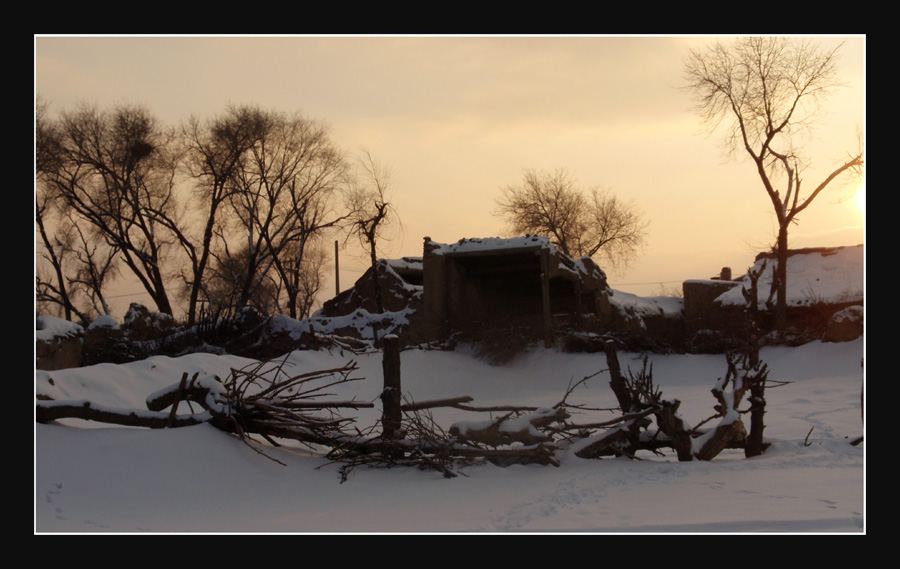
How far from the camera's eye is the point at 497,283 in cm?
2423

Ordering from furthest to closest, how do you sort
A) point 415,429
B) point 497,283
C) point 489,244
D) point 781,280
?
point 497,283 < point 781,280 < point 489,244 < point 415,429

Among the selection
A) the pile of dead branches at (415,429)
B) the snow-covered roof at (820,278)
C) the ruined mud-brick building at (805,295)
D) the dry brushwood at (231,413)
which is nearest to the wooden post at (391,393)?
the pile of dead branches at (415,429)

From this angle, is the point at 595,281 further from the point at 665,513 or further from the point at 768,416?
the point at 665,513

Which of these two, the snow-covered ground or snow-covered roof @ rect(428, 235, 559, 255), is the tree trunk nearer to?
snow-covered roof @ rect(428, 235, 559, 255)

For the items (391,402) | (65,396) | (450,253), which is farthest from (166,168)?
(391,402)

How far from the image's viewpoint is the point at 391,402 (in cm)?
865

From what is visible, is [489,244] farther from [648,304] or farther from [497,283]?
[648,304]

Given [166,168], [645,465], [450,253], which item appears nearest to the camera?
[645,465]

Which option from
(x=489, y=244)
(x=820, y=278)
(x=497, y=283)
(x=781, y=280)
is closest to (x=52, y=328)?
(x=489, y=244)

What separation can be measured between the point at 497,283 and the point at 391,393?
1571cm

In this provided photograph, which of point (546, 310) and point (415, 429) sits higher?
point (546, 310)

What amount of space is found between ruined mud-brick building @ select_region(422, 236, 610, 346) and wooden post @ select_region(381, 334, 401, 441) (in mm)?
10983

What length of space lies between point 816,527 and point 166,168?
32.1 meters

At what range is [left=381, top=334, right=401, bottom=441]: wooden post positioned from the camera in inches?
336
